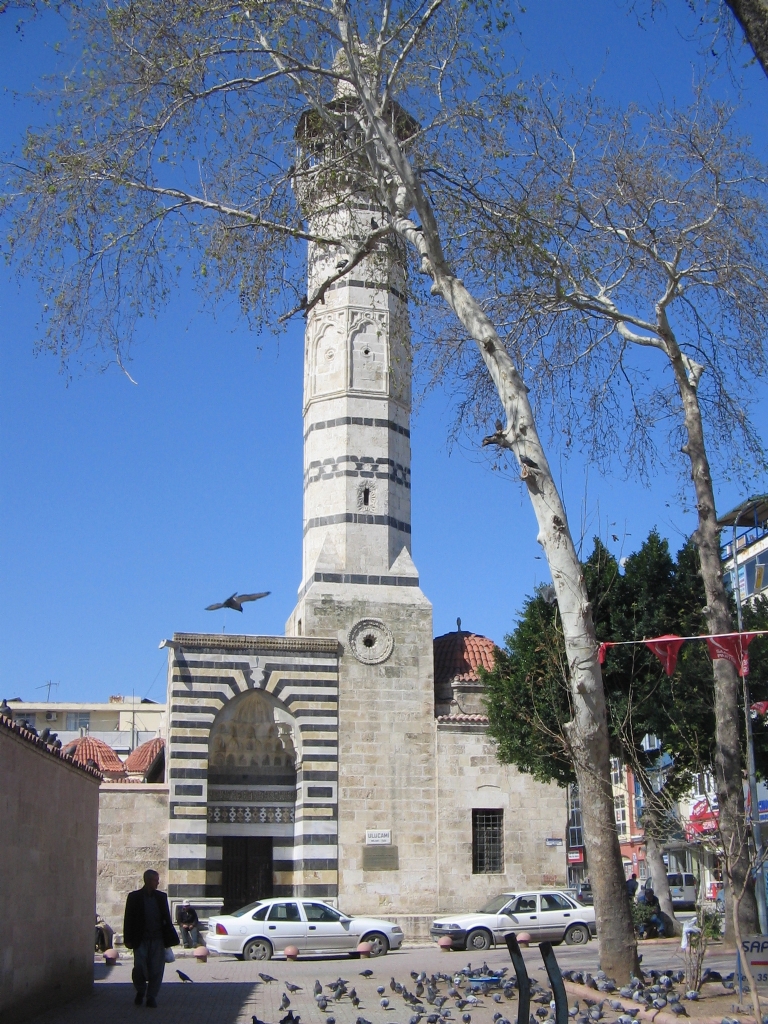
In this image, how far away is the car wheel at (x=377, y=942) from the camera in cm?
1980

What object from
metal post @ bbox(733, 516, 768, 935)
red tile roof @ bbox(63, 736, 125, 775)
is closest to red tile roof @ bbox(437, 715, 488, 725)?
metal post @ bbox(733, 516, 768, 935)

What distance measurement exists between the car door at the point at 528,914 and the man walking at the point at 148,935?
405 inches

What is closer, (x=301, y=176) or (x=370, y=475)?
(x=301, y=176)

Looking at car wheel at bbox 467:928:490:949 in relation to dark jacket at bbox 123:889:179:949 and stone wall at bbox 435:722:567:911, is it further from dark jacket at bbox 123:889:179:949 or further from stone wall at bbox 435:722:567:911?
dark jacket at bbox 123:889:179:949

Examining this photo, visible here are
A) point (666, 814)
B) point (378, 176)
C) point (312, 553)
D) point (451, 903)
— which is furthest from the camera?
point (312, 553)

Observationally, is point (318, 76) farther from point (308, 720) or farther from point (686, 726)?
point (308, 720)

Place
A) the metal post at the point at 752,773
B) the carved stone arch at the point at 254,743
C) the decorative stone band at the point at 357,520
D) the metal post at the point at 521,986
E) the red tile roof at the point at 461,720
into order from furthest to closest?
the decorative stone band at the point at 357,520 < the red tile roof at the point at 461,720 < the carved stone arch at the point at 254,743 < the metal post at the point at 752,773 < the metal post at the point at 521,986

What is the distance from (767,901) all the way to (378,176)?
22285 millimetres

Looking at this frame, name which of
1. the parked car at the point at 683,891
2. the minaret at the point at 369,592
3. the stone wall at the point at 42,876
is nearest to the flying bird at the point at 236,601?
the minaret at the point at 369,592

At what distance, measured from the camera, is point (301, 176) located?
1359 cm

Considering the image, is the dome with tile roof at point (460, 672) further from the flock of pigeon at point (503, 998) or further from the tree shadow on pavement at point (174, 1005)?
the flock of pigeon at point (503, 998)

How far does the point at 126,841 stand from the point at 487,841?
26.5 ft

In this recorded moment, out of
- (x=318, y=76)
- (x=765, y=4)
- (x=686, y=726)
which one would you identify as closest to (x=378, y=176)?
(x=318, y=76)

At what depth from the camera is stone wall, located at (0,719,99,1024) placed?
10.3 metres
